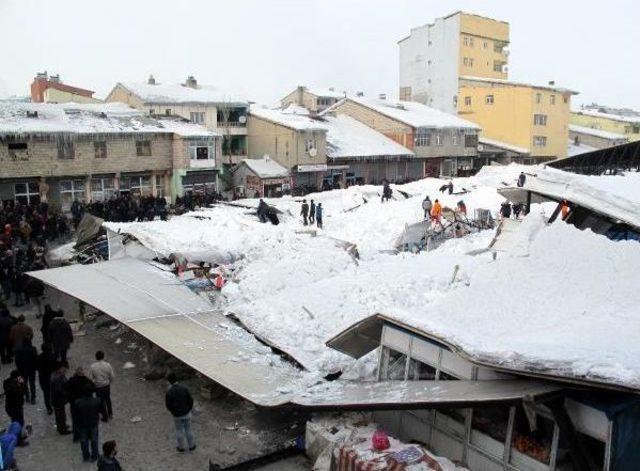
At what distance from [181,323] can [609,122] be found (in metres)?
68.2

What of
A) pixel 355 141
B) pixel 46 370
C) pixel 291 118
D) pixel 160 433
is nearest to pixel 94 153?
pixel 291 118

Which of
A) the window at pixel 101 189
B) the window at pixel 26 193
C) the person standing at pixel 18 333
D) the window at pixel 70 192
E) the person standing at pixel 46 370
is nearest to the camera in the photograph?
the person standing at pixel 46 370

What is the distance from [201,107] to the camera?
131 feet

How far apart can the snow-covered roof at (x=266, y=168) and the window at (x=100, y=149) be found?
840 cm

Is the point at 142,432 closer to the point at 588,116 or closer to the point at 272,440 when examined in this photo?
the point at 272,440

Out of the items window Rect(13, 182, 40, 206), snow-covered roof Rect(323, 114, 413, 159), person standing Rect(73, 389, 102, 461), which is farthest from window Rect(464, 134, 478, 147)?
person standing Rect(73, 389, 102, 461)

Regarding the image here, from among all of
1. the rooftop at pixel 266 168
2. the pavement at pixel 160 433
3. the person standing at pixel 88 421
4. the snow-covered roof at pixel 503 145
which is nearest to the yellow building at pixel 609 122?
the snow-covered roof at pixel 503 145

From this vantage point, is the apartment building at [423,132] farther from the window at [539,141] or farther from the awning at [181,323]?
the awning at [181,323]

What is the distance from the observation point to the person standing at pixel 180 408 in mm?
8727

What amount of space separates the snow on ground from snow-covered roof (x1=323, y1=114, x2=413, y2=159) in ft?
56.2

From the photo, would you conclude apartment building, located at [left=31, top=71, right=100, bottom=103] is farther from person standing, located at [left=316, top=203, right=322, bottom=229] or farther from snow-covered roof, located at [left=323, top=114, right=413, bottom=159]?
person standing, located at [left=316, top=203, right=322, bottom=229]

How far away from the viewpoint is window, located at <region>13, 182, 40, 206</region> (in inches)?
1156

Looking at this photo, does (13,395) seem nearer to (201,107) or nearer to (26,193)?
(26,193)

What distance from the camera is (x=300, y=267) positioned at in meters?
16.0
